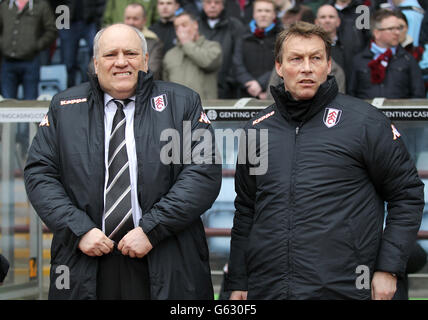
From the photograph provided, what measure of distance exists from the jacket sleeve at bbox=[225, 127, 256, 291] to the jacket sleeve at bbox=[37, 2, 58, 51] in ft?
16.2

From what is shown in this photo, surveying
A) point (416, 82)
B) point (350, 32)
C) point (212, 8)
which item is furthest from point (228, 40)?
point (416, 82)

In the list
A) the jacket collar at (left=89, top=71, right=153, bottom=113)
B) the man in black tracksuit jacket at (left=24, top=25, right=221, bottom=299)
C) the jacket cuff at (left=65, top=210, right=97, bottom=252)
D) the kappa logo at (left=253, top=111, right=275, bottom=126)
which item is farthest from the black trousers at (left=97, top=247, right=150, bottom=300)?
the kappa logo at (left=253, top=111, right=275, bottom=126)

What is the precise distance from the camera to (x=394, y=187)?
3.36 m

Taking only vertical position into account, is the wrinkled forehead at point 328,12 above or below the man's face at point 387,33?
above

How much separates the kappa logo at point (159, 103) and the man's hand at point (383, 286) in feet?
4.02

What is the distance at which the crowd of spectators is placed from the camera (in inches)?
269

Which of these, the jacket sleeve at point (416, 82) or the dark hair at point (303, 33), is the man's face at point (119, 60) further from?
the jacket sleeve at point (416, 82)

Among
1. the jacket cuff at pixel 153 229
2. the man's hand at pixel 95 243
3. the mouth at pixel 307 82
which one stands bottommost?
the man's hand at pixel 95 243

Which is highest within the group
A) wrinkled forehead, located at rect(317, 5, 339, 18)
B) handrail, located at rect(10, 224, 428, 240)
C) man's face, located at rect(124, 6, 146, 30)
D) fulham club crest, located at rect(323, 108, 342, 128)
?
wrinkled forehead, located at rect(317, 5, 339, 18)

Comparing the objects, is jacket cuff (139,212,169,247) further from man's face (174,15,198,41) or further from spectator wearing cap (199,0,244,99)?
spectator wearing cap (199,0,244,99)

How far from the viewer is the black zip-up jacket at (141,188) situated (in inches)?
136

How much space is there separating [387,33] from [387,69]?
324 millimetres

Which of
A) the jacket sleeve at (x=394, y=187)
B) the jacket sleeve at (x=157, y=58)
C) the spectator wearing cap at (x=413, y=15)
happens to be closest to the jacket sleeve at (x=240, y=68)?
the jacket sleeve at (x=157, y=58)
